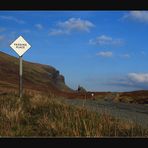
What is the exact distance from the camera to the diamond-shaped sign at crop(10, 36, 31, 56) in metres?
21.4

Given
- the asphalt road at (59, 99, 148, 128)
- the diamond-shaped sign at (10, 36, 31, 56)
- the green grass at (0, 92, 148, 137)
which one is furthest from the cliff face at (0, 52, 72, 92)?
the green grass at (0, 92, 148, 137)

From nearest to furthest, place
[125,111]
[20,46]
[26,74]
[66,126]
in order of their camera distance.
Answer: [66,126], [125,111], [20,46], [26,74]

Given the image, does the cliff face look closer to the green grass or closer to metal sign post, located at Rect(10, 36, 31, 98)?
metal sign post, located at Rect(10, 36, 31, 98)

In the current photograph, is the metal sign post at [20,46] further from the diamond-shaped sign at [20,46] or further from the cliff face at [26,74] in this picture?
the cliff face at [26,74]

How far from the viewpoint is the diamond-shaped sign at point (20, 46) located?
2138cm

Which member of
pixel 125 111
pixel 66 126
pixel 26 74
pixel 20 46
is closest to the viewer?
pixel 66 126

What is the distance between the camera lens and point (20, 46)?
21.5m

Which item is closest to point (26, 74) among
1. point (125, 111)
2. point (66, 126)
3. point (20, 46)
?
point (20, 46)

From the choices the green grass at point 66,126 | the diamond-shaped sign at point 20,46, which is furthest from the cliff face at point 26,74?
the green grass at point 66,126

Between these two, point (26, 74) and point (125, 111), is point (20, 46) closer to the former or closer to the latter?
point (125, 111)

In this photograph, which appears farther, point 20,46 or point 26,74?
point 26,74

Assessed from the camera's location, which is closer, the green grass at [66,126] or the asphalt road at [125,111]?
the green grass at [66,126]

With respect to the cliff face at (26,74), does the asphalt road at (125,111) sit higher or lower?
lower
